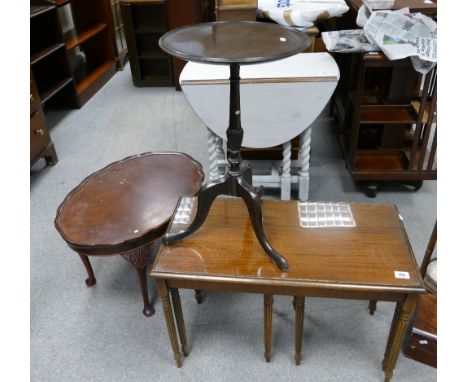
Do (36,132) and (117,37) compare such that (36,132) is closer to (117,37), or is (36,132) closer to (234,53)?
(234,53)

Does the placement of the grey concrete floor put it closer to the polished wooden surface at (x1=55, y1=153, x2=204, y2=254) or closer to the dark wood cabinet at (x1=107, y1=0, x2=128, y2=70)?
the polished wooden surface at (x1=55, y1=153, x2=204, y2=254)

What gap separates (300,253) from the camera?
1272 mm

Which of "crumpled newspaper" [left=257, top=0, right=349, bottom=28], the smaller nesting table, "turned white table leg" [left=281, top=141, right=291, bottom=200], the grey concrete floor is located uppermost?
"crumpled newspaper" [left=257, top=0, right=349, bottom=28]

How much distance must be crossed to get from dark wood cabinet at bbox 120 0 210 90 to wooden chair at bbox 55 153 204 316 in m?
2.16

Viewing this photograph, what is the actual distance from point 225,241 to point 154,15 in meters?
3.28

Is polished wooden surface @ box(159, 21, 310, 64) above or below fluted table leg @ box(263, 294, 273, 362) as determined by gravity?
above

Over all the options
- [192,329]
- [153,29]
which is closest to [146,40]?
[153,29]

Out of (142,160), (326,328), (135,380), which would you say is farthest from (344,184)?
(135,380)

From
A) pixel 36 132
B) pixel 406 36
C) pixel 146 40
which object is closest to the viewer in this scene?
pixel 406 36

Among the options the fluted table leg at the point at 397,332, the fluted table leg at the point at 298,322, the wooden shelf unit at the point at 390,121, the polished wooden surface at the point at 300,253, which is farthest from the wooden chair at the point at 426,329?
the wooden shelf unit at the point at 390,121

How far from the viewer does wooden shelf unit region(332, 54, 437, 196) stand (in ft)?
6.67

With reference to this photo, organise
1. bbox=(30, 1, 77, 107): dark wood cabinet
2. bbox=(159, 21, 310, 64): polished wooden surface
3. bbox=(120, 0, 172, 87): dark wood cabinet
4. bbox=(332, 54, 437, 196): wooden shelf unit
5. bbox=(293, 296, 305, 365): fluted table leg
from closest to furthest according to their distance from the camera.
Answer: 1. bbox=(159, 21, 310, 64): polished wooden surface
2. bbox=(293, 296, 305, 365): fluted table leg
3. bbox=(332, 54, 437, 196): wooden shelf unit
4. bbox=(30, 1, 77, 107): dark wood cabinet
5. bbox=(120, 0, 172, 87): dark wood cabinet

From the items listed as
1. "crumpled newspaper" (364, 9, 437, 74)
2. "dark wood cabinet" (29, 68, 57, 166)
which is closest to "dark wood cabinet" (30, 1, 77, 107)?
"dark wood cabinet" (29, 68, 57, 166)

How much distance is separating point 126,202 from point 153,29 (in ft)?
8.79
